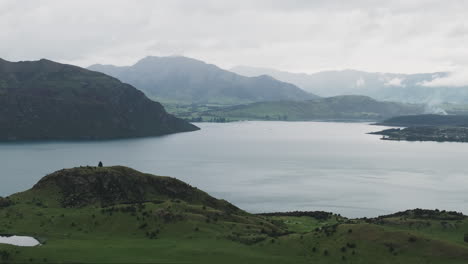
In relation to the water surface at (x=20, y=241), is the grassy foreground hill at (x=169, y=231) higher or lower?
higher

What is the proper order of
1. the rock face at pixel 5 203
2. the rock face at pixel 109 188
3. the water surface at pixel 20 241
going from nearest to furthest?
1. the water surface at pixel 20 241
2. the rock face at pixel 5 203
3. the rock face at pixel 109 188

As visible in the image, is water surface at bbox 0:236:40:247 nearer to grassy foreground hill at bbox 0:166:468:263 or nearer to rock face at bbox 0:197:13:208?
grassy foreground hill at bbox 0:166:468:263

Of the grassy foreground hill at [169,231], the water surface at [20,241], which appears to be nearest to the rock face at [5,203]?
the grassy foreground hill at [169,231]

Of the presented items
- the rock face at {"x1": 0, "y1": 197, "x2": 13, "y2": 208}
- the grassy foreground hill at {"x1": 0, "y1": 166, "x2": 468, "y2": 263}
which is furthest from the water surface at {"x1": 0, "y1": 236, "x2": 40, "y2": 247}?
the rock face at {"x1": 0, "y1": 197, "x2": 13, "y2": 208}

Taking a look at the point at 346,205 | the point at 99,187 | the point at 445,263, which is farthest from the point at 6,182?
the point at 445,263

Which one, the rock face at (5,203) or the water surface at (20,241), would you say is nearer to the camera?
the water surface at (20,241)

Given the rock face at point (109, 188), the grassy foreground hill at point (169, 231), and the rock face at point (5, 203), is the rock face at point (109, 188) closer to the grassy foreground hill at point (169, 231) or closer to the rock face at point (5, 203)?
the grassy foreground hill at point (169, 231)
